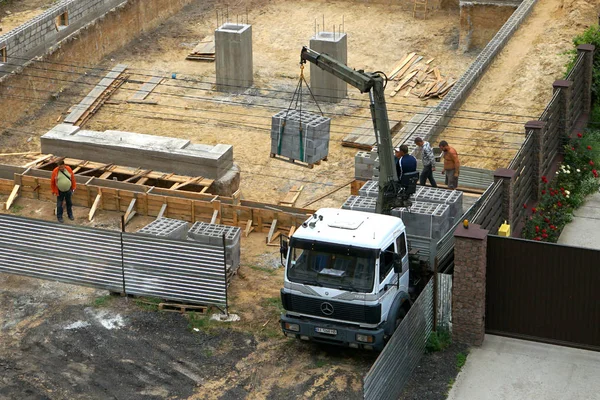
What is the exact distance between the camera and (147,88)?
35906 millimetres

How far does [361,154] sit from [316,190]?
5.89 ft

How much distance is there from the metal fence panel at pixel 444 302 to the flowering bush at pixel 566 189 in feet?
12.4

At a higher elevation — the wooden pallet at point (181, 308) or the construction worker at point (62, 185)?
the construction worker at point (62, 185)

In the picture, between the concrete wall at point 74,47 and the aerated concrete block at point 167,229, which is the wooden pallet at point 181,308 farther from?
the concrete wall at point 74,47

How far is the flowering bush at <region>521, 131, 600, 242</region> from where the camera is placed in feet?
76.4

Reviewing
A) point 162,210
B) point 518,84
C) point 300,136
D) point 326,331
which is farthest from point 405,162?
point 518,84

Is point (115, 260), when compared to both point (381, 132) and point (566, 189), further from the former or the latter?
point (566, 189)

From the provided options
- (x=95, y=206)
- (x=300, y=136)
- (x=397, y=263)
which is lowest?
(x=95, y=206)

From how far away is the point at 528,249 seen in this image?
19047 mm

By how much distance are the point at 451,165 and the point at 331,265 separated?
6.34 meters

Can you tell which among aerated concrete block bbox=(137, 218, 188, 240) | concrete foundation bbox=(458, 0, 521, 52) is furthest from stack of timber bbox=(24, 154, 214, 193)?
concrete foundation bbox=(458, 0, 521, 52)

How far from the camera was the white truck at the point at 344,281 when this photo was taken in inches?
730

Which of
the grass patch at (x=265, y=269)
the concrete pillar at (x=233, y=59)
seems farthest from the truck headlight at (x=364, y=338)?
the concrete pillar at (x=233, y=59)

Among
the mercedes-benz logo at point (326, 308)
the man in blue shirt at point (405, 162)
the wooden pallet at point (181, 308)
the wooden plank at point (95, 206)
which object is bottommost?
the wooden pallet at point (181, 308)
